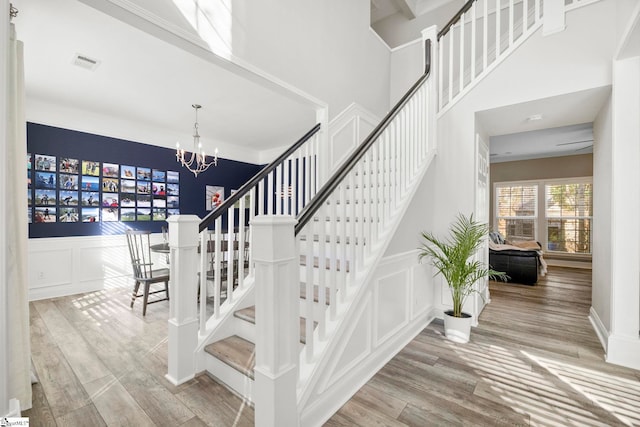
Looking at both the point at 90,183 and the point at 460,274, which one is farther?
the point at 90,183

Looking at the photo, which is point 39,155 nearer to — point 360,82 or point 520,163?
point 360,82

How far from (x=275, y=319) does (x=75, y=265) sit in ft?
15.0

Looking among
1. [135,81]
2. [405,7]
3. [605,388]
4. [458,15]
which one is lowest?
[605,388]

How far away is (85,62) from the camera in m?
3.17

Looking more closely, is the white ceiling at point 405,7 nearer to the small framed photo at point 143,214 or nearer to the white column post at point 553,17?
the white column post at point 553,17

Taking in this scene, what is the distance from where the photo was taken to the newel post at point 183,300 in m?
2.04

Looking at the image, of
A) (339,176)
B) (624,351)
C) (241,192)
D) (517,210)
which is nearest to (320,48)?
(241,192)

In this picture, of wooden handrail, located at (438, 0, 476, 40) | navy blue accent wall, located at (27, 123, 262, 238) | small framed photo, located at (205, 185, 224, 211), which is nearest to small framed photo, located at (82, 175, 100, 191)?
navy blue accent wall, located at (27, 123, 262, 238)

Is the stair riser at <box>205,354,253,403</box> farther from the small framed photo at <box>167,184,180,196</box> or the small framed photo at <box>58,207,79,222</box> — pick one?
the small framed photo at <box>167,184,180,196</box>

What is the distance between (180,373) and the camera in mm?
2037

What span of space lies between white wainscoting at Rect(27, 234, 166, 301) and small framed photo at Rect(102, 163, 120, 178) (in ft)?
3.28

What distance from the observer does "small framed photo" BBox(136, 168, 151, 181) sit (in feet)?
17.1

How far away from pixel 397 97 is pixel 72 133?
4999 mm

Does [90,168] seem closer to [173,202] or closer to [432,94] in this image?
[173,202]
